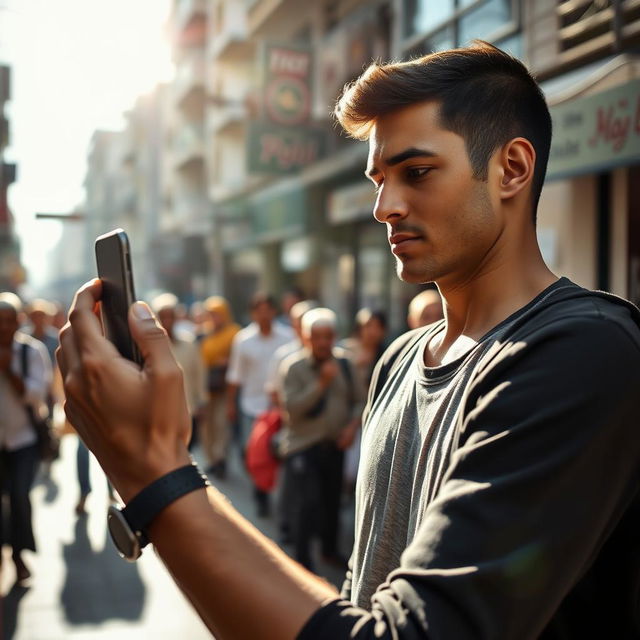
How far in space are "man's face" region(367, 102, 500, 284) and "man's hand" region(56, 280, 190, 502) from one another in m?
0.46

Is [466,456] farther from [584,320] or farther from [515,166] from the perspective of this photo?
[515,166]

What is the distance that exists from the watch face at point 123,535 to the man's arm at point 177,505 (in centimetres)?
3

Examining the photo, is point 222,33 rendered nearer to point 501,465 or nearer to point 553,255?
point 553,255

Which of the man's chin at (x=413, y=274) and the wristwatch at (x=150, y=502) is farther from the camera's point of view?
the man's chin at (x=413, y=274)

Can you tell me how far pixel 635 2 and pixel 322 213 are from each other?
10.5 m

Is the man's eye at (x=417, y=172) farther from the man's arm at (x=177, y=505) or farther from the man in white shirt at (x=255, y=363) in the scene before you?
the man in white shirt at (x=255, y=363)

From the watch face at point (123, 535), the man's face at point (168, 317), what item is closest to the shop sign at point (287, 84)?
the man's face at point (168, 317)

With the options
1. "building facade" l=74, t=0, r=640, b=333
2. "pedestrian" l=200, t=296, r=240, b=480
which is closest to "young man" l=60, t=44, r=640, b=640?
"building facade" l=74, t=0, r=640, b=333

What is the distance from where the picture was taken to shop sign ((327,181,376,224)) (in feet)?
43.4

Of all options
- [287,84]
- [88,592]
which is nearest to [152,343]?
[88,592]

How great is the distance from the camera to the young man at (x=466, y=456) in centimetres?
85

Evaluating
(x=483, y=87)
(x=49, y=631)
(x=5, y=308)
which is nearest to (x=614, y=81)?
(x=5, y=308)

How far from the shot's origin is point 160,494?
2.94ft

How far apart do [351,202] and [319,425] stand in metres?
8.43
